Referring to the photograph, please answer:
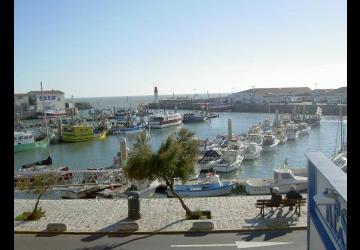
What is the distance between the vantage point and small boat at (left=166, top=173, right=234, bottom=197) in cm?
2170

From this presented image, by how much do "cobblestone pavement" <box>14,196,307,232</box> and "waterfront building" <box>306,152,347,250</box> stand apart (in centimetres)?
515

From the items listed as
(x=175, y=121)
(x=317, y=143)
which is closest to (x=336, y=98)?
(x=175, y=121)

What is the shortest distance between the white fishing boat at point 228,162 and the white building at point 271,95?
6854 cm

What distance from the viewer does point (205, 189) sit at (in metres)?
22.1

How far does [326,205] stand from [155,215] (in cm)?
865

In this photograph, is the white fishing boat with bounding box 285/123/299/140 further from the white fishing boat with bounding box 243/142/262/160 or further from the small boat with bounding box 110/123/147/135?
the small boat with bounding box 110/123/147/135

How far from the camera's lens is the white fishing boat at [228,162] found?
1283 inches

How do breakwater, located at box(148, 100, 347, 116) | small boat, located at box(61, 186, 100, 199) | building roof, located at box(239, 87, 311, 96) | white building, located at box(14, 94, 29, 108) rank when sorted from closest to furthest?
1. small boat, located at box(61, 186, 100, 199)
2. breakwater, located at box(148, 100, 347, 116)
3. white building, located at box(14, 94, 29, 108)
4. building roof, located at box(239, 87, 311, 96)

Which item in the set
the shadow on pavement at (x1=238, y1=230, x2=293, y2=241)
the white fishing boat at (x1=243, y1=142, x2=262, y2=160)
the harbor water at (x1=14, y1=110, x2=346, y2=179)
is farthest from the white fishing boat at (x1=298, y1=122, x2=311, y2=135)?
the shadow on pavement at (x1=238, y1=230, x2=293, y2=241)

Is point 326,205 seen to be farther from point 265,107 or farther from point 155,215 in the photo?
point 265,107

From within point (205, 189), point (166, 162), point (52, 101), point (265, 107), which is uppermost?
point (52, 101)

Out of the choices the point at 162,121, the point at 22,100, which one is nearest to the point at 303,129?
the point at 162,121

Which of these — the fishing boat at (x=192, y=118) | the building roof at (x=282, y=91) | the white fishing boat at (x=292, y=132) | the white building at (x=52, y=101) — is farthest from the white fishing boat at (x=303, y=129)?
the white building at (x=52, y=101)

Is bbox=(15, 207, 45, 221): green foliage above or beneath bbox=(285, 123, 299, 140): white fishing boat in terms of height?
beneath
